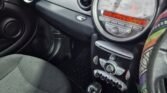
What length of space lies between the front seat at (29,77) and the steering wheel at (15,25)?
7.9 inches

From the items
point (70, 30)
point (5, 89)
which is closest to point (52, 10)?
point (70, 30)

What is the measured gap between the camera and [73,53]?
168 centimetres

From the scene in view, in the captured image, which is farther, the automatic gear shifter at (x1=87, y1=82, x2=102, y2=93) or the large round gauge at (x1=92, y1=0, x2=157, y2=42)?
the automatic gear shifter at (x1=87, y1=82, x2=102, y2=93)

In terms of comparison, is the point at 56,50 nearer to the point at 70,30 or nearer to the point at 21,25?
the point at 21,25

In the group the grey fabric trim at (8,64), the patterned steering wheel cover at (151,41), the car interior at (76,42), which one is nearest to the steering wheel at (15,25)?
the car interior at (76,42)

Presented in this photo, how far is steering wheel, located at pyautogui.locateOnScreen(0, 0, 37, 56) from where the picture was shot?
147 centimetres

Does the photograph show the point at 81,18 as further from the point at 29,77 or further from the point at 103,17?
the point at 29,77

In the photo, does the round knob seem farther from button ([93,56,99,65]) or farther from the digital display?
the digital display

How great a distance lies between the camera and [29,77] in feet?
4.18

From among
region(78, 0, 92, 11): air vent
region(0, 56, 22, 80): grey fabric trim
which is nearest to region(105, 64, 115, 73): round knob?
region(78, 0, 92, 11): air vent

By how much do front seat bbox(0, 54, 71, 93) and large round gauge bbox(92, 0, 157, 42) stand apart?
23 centimetres

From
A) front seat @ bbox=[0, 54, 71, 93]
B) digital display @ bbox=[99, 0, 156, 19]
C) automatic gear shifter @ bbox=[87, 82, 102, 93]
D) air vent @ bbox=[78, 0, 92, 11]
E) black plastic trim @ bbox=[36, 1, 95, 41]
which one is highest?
digital display @ bbox=[99, 0, 156, 19]

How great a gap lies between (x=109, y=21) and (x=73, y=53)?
21.7 inches

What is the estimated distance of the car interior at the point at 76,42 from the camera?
110cm
